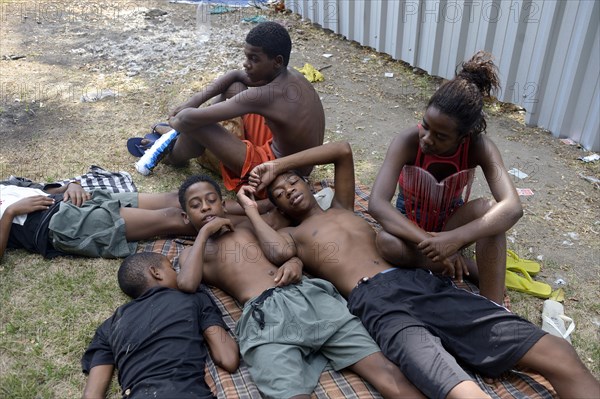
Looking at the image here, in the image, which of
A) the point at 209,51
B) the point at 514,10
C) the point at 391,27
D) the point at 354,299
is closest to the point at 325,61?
the point at 391,27

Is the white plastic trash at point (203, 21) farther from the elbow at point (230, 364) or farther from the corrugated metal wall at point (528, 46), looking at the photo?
the elbow at point (230, 364)

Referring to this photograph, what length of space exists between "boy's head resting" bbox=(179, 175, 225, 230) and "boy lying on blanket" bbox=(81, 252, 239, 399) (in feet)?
1.28

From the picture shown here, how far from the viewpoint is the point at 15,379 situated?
2.35 metres

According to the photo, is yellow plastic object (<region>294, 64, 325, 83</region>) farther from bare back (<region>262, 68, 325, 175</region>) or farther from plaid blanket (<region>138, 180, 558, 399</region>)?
plaid blanket (<region>138, 180, 558, 399</region>)

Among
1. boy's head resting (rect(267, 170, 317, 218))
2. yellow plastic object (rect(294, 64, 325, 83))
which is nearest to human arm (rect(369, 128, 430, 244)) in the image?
boy's head resting (rect(267, 170, 317, 218))

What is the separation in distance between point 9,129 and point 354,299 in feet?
12.4

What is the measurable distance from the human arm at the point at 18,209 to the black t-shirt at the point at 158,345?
978mm

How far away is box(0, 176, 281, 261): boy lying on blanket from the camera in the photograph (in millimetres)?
3074

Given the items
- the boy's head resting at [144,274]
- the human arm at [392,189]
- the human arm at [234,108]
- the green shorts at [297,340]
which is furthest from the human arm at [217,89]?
the green shorts at [297,340]

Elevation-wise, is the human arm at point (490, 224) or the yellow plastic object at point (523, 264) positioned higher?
the human arm at point (490, 224)

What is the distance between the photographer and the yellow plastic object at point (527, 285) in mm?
2893

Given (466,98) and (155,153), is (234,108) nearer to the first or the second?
(155,153)

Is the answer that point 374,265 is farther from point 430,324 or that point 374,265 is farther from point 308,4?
point 308,4

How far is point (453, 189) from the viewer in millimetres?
2854
